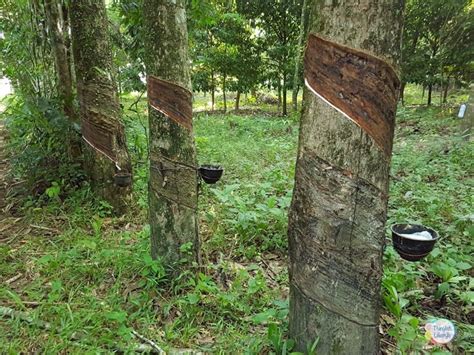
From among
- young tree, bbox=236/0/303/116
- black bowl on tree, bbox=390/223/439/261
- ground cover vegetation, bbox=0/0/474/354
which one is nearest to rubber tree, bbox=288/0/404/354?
ground cover vegetation, bbox=0/0/474/354

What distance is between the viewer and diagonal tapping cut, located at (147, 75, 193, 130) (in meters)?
1.98

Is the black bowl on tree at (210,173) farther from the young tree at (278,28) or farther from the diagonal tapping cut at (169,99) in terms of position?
the young tree at (278,28)

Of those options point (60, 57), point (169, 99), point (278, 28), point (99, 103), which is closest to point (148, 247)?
point (169, 99)

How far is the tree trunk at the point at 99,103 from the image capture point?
2.94 meters

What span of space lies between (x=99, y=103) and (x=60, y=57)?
109cm

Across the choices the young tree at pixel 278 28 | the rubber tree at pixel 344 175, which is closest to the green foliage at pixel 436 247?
the rubber tree at pixel 344 175

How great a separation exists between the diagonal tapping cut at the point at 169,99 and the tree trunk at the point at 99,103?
1233 mm

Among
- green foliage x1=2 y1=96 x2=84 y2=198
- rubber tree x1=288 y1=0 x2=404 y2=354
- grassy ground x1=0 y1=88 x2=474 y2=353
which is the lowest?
grassy ground x1=0 y1=88 x2=474 y2=353

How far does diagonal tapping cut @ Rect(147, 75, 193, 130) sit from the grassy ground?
884mm

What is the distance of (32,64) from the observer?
12.9 feet

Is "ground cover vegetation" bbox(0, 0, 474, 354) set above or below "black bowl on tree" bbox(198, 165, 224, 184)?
below

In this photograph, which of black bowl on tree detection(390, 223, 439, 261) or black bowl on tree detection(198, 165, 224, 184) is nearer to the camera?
black bowl on tree detection(390, 223, 439, 261)

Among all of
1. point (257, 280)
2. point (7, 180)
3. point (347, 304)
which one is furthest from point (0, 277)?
point (347, 304)
